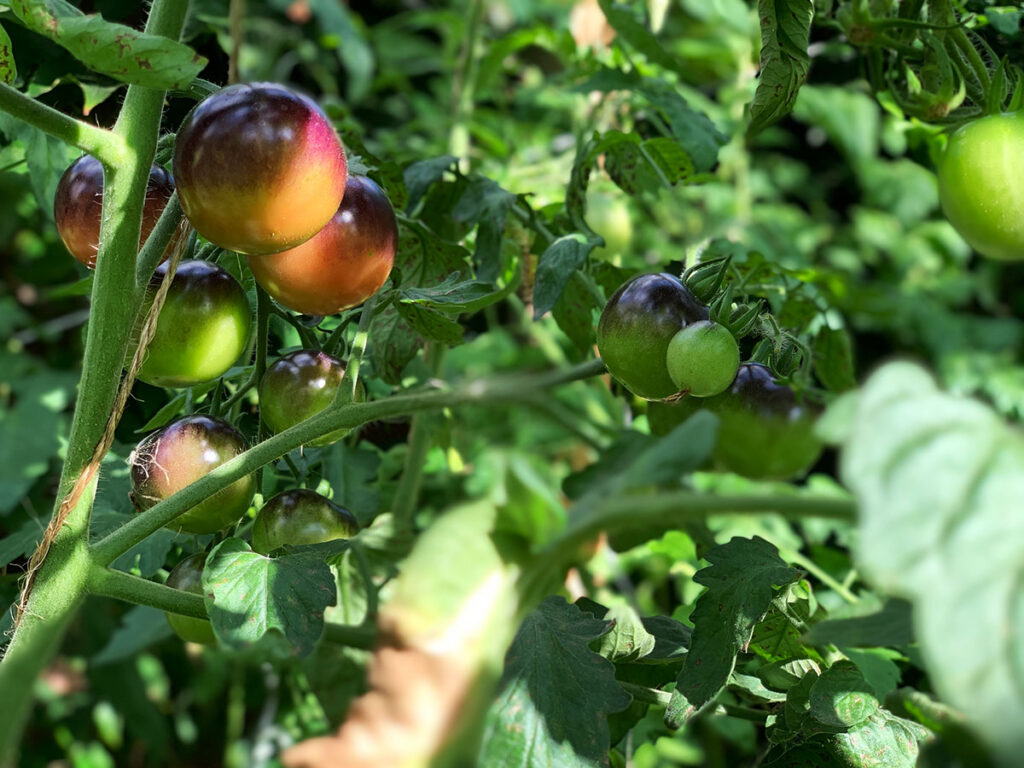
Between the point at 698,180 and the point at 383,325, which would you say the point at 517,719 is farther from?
the point at 698,180

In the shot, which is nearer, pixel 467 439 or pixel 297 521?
pixel 297 521

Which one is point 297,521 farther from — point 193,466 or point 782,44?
point 782,44

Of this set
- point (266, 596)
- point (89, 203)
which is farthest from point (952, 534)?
point (89, 203)

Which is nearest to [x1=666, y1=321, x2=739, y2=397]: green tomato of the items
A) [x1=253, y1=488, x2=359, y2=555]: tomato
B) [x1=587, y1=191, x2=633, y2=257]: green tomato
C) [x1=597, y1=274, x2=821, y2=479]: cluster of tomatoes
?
[x1=597, y1=274, x2=821, y2=479]: cluster of tomatoes

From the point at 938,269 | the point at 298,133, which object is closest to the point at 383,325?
the point at 298,133

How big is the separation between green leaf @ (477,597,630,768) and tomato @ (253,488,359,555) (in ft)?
0.50

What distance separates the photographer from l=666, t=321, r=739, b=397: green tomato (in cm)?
58

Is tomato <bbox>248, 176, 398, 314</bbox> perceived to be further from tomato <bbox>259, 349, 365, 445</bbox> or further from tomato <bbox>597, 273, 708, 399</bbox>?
tomato <bbox>597, 273, 708, 399</bbox>

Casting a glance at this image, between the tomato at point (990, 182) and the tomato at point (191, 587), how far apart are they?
0.58m

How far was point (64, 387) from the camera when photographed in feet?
4.42

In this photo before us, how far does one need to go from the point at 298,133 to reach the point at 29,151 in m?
0.40

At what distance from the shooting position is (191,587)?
25.4 inches

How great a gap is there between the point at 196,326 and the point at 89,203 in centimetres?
12

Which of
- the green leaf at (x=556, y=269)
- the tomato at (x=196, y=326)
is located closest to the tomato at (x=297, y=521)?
the tomato at (x=196, y=326)
